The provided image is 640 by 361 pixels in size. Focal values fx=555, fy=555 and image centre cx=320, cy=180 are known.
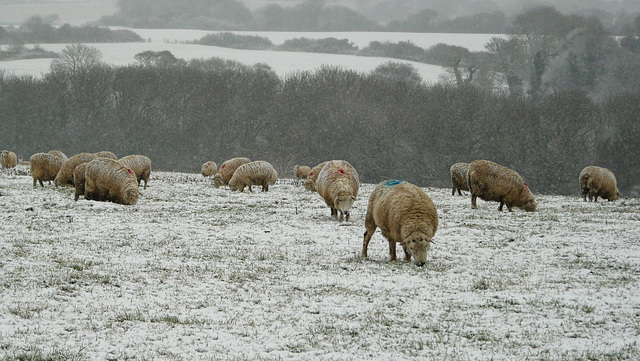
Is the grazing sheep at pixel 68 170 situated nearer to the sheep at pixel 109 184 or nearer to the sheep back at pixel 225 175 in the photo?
the sheep at pixel 109 184

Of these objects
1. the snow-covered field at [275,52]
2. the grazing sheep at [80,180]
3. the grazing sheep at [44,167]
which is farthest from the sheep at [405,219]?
the snow-covered field at [275,52]

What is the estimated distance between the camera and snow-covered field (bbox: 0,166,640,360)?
716 centimetres

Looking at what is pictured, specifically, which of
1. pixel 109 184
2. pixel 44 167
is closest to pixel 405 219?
pixel 109 184

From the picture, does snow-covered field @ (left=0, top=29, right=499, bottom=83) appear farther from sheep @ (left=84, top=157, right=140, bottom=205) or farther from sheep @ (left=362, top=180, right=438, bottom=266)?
sheep @ (left=362, top=180, right=438, bottom=266)

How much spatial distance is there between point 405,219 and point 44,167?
65.5 ft

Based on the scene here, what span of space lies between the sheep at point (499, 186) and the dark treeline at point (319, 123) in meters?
33.9

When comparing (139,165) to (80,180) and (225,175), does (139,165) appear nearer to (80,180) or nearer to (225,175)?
(225,175)

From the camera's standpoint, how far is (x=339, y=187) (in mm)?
17812

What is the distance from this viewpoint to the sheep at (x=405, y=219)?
11.4 meters

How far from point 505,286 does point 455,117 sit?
54615 millimetres

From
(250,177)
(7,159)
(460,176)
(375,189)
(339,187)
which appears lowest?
(7,159)

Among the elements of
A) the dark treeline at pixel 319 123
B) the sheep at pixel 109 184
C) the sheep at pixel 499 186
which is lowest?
the sheep at pixel 109 184

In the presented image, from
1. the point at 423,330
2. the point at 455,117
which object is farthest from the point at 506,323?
the point at 455,117

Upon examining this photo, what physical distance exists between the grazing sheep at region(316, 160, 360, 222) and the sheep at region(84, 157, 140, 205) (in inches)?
275
